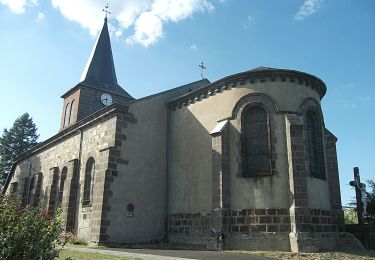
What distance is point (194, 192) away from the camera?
15.9m

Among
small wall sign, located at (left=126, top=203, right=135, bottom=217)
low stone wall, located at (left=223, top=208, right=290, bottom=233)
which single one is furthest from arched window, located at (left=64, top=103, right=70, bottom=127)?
low stone wall, located at (left=223, top=208, right=290, bottom=233)

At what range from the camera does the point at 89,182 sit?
1827 centimetres

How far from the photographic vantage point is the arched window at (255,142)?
14.2m

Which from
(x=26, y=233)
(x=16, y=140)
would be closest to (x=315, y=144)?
(x=26, y=233)

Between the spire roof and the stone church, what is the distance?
11238 mm

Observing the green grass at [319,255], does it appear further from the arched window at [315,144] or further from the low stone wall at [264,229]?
the arched window at [315,144]

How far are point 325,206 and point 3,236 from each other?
1215 centimetres

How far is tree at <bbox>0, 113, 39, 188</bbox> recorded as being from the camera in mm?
40000


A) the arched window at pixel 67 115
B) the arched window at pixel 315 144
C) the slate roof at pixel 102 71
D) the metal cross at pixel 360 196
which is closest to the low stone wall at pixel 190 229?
the arched window at pixel 315 144

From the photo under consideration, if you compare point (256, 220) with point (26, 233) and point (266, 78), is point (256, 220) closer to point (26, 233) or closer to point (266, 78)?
point (266, 78)

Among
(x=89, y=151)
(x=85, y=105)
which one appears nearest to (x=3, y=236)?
(x=89, y=151)

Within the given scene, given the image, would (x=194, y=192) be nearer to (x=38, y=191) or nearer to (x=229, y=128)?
(x=229, y=128)

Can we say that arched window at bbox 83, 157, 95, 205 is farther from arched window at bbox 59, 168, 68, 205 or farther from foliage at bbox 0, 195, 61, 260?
foliage at bbox 0, 195, 61, 260

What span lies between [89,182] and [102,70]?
1594cm
